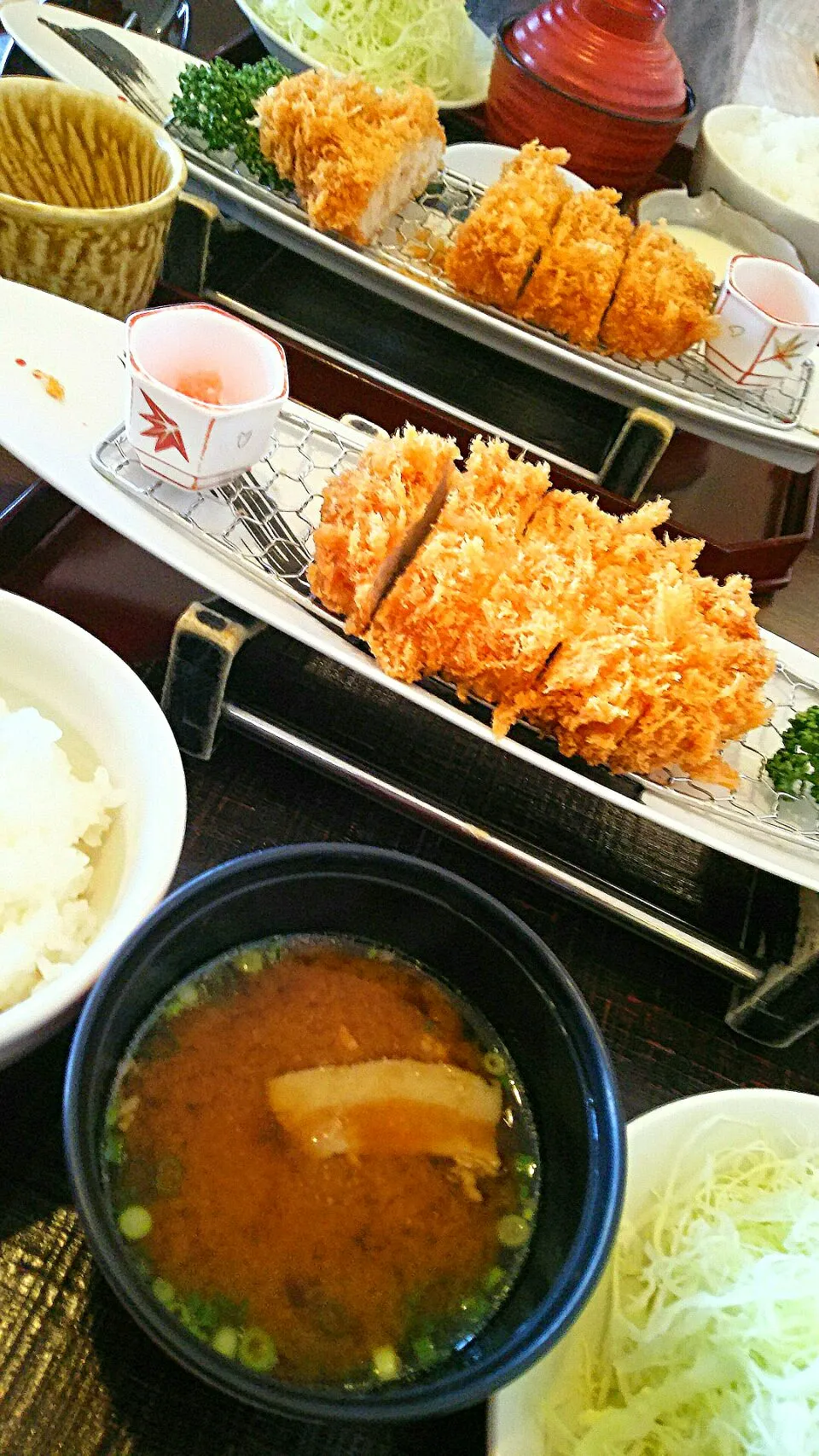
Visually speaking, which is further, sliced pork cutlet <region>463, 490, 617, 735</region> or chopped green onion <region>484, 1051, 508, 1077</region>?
sliced pork cutlet <region>463, 490, 617, 735</region>

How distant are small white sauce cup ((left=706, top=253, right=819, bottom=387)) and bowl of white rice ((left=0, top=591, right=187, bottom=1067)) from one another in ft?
5.80

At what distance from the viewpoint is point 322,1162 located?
97 cm

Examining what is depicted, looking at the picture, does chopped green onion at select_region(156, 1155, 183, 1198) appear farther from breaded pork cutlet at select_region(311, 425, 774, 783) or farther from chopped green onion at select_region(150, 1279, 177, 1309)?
breaded pork cutlet at select_region(311, 425, 774, 783)

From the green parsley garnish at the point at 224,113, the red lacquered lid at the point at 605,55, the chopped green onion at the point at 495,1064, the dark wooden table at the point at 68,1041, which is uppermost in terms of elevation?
the red lacquered lid at the point at 605,55

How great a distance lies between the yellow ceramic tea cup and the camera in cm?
164

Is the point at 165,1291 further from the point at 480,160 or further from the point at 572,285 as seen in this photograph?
the point at 480,160

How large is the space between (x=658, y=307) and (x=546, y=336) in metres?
0.27

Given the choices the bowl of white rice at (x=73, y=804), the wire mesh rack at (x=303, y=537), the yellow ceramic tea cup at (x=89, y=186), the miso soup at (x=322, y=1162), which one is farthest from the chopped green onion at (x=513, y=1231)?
the yellow ceramic tea cup at (x=89, y=186)

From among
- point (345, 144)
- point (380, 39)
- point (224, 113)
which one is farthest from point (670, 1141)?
point (380, 39)

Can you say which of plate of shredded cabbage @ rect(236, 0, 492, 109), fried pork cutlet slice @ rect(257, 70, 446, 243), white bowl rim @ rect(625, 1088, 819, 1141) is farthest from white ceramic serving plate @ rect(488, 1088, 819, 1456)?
plate of shredded cabbage @ rect(236, 0, 492, 109)

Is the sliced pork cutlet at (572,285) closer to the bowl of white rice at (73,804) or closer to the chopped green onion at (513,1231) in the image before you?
the bowl of white rice at (73,804)

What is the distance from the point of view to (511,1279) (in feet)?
3.05

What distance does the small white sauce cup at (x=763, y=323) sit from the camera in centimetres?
213

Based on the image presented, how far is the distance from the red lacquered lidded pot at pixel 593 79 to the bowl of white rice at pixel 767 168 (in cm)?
32
